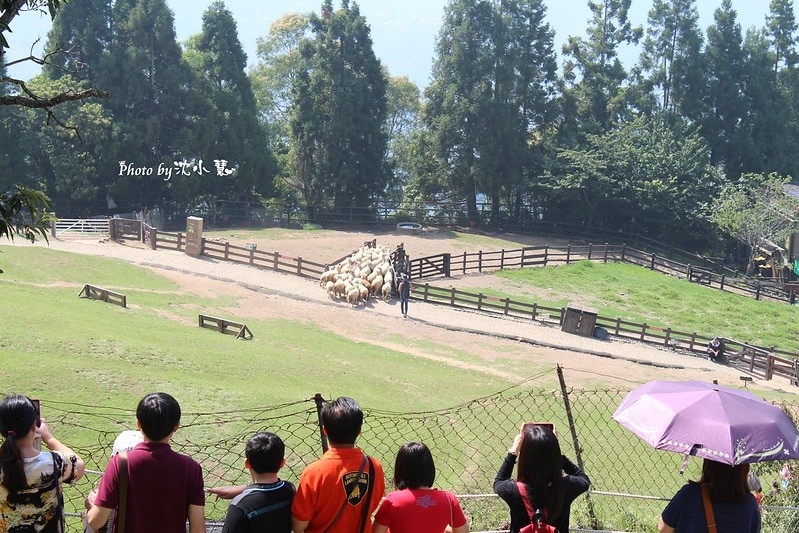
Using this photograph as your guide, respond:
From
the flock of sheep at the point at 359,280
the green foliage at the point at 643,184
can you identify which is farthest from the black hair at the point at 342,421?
the green foliage at the point at 643,184

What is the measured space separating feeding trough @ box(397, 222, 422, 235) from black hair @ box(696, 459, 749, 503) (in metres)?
44.2

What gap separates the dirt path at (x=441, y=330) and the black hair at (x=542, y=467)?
52.5 feet

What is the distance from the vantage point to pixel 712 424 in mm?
5164

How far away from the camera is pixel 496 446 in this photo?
41.5 feet

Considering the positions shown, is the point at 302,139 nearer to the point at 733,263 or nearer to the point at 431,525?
the point at 733,263

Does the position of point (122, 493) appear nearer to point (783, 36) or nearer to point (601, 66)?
point (601, 66)

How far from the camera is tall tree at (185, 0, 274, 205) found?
48250 millimetres

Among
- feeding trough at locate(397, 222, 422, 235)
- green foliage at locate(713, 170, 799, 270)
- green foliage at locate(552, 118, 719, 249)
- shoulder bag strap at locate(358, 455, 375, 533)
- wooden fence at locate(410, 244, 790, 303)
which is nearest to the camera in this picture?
shoulder bag strap at locate(358, 455, 375, 533)

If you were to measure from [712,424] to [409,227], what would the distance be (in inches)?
1772

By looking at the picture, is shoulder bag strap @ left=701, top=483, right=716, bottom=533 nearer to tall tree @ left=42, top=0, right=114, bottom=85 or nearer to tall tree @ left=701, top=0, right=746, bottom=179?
tall tree @ left=42, top=0, right=114, bottom=85

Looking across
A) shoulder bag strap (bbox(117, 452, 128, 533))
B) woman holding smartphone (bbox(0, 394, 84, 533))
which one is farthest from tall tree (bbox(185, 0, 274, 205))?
shoulder bag strap (bbox(117, 452, 128, 533))

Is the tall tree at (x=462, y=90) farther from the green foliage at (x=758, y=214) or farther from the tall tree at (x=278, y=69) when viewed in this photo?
the tall tree at (x=278, y=69)

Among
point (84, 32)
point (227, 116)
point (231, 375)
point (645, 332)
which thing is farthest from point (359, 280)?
point (84, 32)

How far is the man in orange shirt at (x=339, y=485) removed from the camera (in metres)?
4.55
